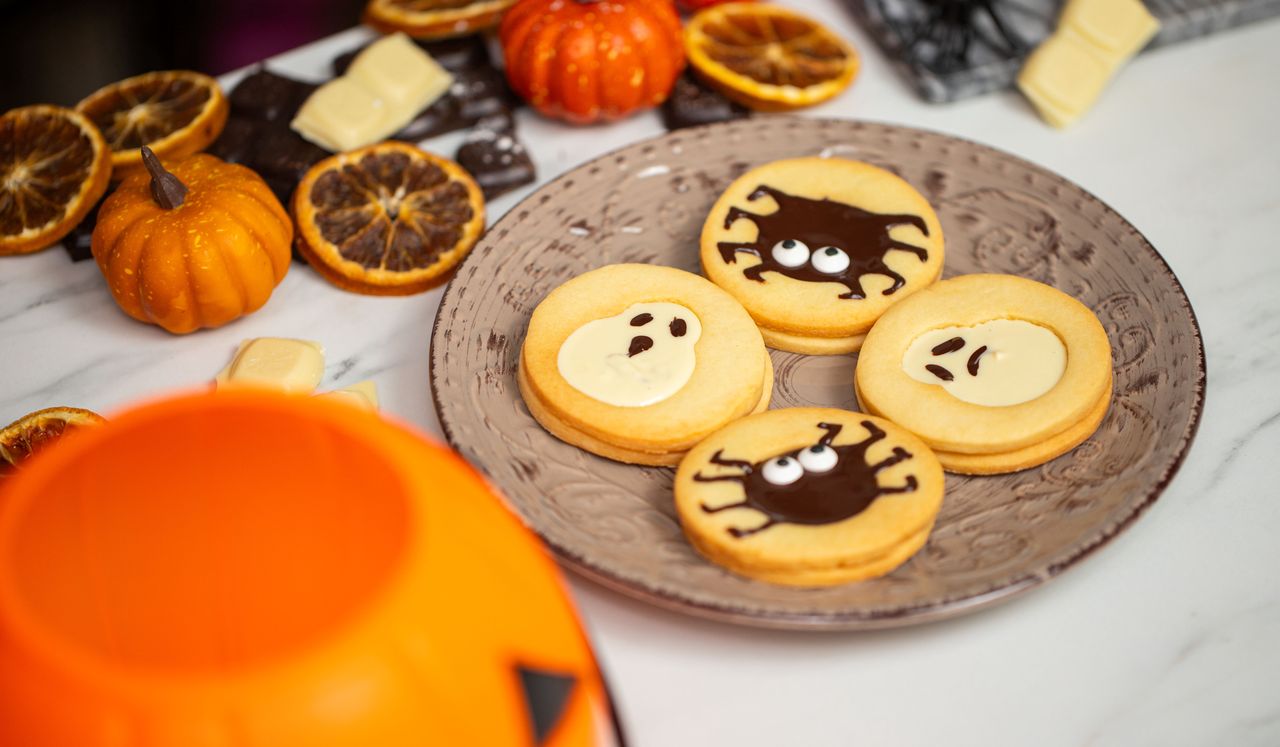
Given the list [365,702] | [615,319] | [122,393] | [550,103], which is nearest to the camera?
[365,702]

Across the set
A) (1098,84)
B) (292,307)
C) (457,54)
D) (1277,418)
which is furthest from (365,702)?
(1098,84)

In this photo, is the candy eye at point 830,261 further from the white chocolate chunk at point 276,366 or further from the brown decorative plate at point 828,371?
the white chocolate chunk at point 276,366

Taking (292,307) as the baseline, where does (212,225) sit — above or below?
above

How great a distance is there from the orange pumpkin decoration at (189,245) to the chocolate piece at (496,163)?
36 centimetres

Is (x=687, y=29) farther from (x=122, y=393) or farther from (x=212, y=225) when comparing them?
(x=122, y=393)

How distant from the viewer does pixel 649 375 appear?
1.38 m

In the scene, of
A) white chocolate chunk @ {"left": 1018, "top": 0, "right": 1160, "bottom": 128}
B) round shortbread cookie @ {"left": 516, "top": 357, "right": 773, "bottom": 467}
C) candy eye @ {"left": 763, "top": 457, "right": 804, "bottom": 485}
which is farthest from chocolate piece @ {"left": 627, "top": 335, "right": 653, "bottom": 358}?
white chocolate chunk @ {"left": 1018, "top": 0, "right": 1160, "bottom": 128}

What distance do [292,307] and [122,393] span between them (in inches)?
11.0

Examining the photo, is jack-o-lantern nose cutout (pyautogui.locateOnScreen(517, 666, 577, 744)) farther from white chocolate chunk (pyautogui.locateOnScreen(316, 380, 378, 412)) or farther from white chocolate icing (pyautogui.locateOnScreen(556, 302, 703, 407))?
white chocolate chunk (pyautogui.locateOnScreen(316, 380, 378, 412))

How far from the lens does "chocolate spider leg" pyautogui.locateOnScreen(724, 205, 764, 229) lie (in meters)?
1.63

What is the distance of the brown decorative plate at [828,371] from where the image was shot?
1.18m

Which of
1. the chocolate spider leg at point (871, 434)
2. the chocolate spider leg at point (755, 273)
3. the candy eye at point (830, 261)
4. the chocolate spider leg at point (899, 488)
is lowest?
the chocolate spider leg at point (871, 434)

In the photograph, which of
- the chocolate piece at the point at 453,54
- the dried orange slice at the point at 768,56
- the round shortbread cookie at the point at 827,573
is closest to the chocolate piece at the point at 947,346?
the round shortbread cookie at the point at 827,573

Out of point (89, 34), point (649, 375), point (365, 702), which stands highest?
point (365, 702)
